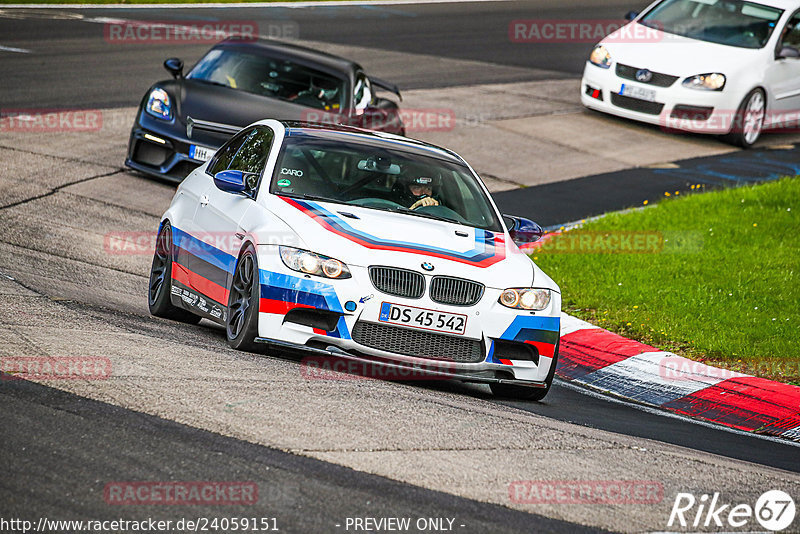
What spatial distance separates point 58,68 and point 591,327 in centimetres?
1217

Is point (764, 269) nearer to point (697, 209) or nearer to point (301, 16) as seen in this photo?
point (697, 209)

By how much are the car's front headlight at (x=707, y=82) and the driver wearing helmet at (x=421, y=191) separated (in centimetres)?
1018

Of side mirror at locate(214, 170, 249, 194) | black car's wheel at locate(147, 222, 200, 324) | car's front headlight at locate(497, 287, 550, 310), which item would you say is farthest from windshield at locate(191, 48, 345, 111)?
car's front headlight at locate(497, 287, 550, 310)

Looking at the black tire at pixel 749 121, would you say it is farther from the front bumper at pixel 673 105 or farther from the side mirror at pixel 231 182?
the side mirror at pixel 231 182

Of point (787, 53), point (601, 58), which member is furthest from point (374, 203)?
point (787, 53)

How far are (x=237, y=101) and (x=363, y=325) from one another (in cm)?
678

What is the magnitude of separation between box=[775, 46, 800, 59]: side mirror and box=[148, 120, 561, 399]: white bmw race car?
11075 millimetres

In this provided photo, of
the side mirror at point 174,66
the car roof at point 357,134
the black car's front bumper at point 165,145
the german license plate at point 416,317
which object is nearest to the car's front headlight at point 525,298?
the german license plate at point 416,317

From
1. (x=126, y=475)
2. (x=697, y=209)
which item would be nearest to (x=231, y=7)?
(x=697, y=209)

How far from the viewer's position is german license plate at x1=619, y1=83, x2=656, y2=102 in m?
17.9

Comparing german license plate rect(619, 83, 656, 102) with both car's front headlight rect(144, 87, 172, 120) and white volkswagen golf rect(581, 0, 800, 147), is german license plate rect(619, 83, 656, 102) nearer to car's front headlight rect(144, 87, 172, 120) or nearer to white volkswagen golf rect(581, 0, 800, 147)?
white volkswagen golf rect(581, 0, 800, 147)

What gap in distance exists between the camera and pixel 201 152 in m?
12.9

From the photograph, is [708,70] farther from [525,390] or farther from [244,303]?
[244,303]

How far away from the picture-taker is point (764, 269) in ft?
36.8
